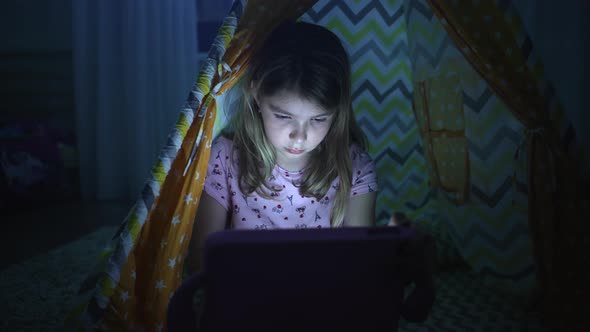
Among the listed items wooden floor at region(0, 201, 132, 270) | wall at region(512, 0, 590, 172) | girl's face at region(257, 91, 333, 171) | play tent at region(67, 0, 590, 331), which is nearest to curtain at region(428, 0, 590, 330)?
play tent at region(67, 0, 590, 331)

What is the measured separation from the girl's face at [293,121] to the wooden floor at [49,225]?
1.40 m

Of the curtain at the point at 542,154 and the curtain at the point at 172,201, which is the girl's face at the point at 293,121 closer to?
the curtain at the point at 172,201

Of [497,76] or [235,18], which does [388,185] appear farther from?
[235,18]

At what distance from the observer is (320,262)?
1.95 ft

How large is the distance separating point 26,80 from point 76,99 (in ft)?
1.83

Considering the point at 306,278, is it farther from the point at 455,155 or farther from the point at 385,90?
the point at 385,90

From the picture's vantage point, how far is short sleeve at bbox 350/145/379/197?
51.3 inches

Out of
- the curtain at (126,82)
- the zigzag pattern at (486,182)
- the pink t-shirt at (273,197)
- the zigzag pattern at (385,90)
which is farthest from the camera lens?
the curtain at (126,82)

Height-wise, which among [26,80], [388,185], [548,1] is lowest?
[388,185]

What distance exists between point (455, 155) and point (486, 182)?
0.53ft

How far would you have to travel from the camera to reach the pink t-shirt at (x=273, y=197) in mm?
1264

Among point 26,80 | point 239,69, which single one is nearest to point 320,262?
point 239,69

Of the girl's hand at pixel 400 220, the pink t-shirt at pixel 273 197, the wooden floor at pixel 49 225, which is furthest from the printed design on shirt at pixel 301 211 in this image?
the wooden floor at pixel 49 225

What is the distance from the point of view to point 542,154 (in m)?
1.25
